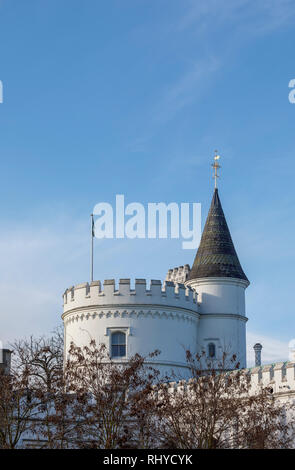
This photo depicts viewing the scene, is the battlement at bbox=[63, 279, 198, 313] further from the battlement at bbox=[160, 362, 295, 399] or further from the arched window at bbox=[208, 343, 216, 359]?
the battlement at bbox=[160, 362, 295, 399]

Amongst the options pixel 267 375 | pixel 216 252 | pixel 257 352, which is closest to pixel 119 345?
pixel 216 252

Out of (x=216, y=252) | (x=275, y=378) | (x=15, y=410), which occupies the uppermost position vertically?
(x=216, y=252)

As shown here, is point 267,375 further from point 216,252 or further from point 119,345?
point 216,252

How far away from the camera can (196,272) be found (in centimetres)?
5459

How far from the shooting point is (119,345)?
49.8 m

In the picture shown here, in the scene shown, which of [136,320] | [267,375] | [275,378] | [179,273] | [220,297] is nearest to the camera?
[275,378]

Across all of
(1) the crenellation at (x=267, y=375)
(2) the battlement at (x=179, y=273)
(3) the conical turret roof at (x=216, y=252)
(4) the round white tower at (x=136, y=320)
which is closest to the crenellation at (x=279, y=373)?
(1) the crenellation at (x=267, y=375)

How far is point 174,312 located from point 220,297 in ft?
12.4

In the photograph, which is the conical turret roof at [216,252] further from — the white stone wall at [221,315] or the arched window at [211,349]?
the arched window at [211,349]

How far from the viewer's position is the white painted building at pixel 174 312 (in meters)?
50.0

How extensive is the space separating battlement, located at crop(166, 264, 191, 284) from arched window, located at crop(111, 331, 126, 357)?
15227 millimetres

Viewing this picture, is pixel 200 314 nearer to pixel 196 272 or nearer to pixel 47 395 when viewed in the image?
pixel 196 272
